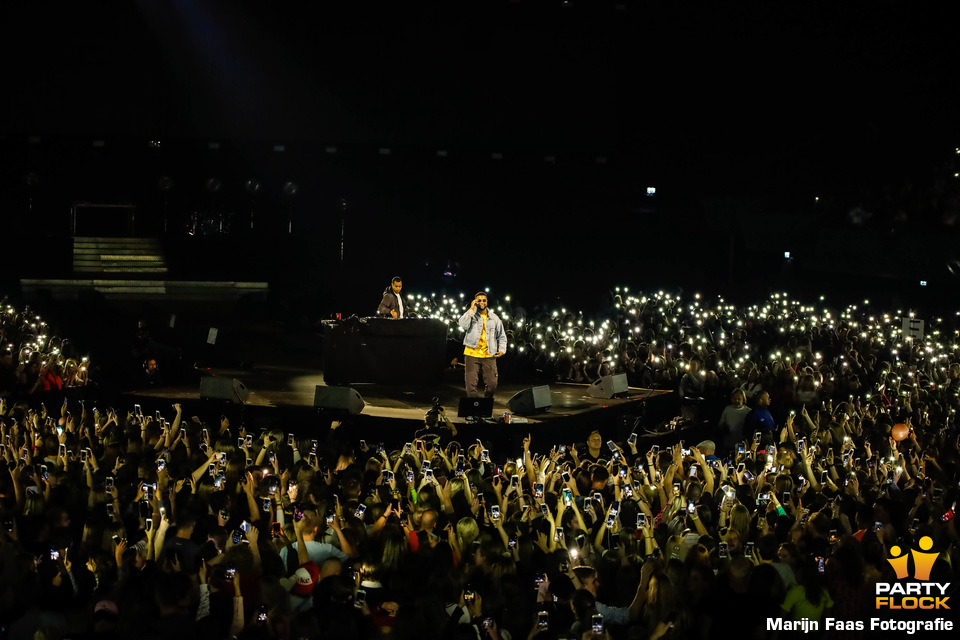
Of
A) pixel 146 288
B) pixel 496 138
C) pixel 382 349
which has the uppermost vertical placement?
pixel 496 138

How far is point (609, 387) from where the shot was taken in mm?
15023

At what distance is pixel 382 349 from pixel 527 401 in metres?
3.29

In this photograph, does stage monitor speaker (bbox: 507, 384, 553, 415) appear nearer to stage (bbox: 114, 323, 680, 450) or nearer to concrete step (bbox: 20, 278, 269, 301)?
stage (bbox: 114, 323, 680, 450)

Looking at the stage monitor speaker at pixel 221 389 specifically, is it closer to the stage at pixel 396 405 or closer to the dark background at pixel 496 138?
the stage at pixel 396 405

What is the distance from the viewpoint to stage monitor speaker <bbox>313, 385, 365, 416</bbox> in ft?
42.0

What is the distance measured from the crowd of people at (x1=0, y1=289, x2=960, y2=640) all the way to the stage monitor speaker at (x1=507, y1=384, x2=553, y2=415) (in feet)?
6.60

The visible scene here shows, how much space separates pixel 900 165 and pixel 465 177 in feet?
35.6

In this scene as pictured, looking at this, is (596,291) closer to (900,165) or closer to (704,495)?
(900,165)

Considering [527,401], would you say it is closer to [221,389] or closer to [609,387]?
[609,387]

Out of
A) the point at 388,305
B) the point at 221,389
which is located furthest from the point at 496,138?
the point at 221,389

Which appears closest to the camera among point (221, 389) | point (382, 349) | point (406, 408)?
point (221, 389)

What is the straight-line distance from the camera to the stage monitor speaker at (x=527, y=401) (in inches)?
528

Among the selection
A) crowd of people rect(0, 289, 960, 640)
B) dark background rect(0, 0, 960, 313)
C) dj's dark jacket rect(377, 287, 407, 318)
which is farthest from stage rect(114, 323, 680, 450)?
dark background rect(0, 0, 960, 313)

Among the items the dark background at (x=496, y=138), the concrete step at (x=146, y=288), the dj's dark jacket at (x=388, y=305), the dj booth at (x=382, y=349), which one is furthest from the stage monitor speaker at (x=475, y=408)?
the concrete step at (x=146, y=288)
